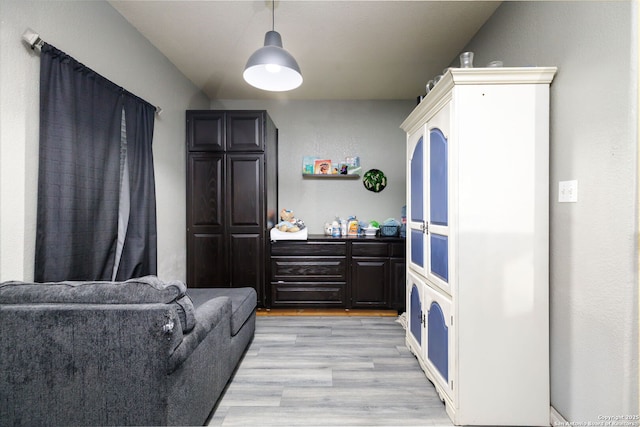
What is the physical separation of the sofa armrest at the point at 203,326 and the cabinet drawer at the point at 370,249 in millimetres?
1895

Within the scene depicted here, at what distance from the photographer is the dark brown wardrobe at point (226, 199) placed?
3596mm

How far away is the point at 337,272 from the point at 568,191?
8.10ft

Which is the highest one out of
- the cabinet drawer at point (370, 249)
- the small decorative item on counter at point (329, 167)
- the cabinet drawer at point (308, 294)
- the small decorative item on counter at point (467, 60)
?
the small decorative item on counter at point (467, 60)

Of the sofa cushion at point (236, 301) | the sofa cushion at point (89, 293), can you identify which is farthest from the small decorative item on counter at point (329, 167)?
the sofa cushion at point (89, 293)

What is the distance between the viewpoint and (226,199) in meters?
3.61

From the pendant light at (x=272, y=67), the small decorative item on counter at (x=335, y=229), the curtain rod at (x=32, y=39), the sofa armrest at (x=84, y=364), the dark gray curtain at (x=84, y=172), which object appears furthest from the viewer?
the small decorative item on counter at (x=335, y=229)

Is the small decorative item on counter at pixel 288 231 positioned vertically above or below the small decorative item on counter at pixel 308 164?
below

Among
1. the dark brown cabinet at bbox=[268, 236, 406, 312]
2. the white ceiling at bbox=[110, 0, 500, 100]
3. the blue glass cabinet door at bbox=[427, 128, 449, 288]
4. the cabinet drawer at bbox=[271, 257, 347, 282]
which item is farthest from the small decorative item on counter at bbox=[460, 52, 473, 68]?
the cabinet drawer at bbox=[271, 257, 347, 282]

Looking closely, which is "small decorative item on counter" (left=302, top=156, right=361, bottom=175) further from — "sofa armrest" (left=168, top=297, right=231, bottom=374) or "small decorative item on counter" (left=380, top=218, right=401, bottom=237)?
"sofa armrest" (left=168, top=297, right=231, bottom=374)

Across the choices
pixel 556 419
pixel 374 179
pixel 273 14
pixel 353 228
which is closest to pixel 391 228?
pixel 353 228

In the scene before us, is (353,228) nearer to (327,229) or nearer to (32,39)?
(327,229)

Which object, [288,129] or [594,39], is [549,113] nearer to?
[594,39]

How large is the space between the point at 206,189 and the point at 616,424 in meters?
3.66

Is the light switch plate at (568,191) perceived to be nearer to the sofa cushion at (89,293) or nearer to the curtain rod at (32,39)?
the sofa cushion at (89,293)
